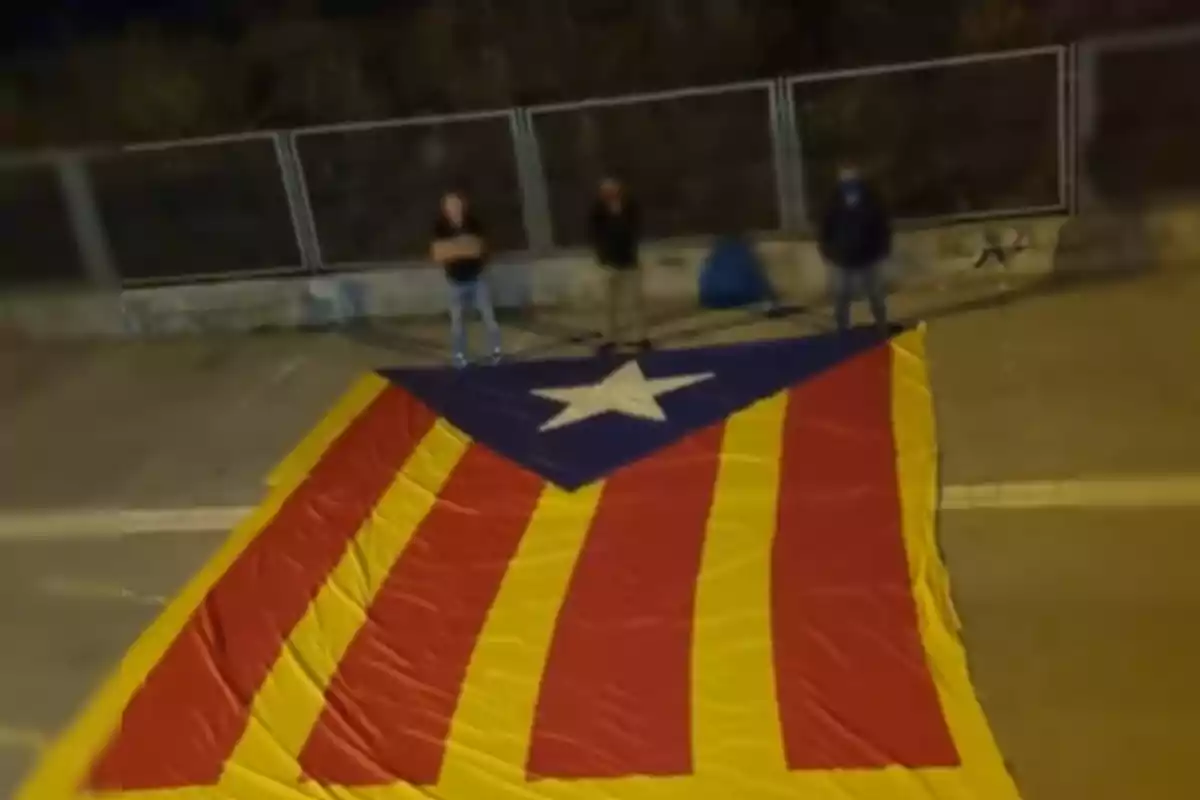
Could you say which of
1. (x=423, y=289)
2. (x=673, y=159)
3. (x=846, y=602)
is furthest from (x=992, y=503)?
(x=673, y=159)

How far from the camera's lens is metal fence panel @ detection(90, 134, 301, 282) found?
487 inches

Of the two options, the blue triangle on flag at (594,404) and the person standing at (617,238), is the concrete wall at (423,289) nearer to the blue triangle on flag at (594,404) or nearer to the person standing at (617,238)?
the person standing at (617,238)

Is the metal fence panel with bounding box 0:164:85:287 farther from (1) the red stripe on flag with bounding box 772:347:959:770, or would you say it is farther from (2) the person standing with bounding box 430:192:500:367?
(1) the red stripe on flag with bounding box 772:347:959:770

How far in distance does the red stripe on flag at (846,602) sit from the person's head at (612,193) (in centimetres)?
207

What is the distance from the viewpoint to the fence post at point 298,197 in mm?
10702

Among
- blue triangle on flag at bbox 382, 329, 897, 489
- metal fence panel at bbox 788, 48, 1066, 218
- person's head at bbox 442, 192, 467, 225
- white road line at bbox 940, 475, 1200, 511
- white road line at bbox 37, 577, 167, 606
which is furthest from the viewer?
metal fence panel at bbox 788, 48, 1066, 218

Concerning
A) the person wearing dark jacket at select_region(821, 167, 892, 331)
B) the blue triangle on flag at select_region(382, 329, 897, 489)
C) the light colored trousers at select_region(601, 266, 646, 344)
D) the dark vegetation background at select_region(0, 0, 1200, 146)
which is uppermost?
the dark vegetation background at select_region(0, 0, 1200, 146)

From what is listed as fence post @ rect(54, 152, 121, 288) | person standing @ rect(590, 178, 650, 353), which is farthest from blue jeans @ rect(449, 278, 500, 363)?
fence post @ rect(54, 152, 121, 288)

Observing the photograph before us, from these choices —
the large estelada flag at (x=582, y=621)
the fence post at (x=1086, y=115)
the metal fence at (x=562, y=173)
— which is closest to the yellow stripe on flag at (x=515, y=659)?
the large estelada flag at (x=582, y=621)

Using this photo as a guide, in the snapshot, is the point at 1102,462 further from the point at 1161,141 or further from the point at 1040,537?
the point at 1161,141

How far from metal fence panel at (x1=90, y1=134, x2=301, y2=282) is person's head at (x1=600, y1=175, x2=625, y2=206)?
3.92m

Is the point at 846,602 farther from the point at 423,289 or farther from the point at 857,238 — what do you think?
the point at 423,289

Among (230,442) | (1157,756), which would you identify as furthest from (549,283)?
(1157,756)

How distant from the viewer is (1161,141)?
36.6 feet
